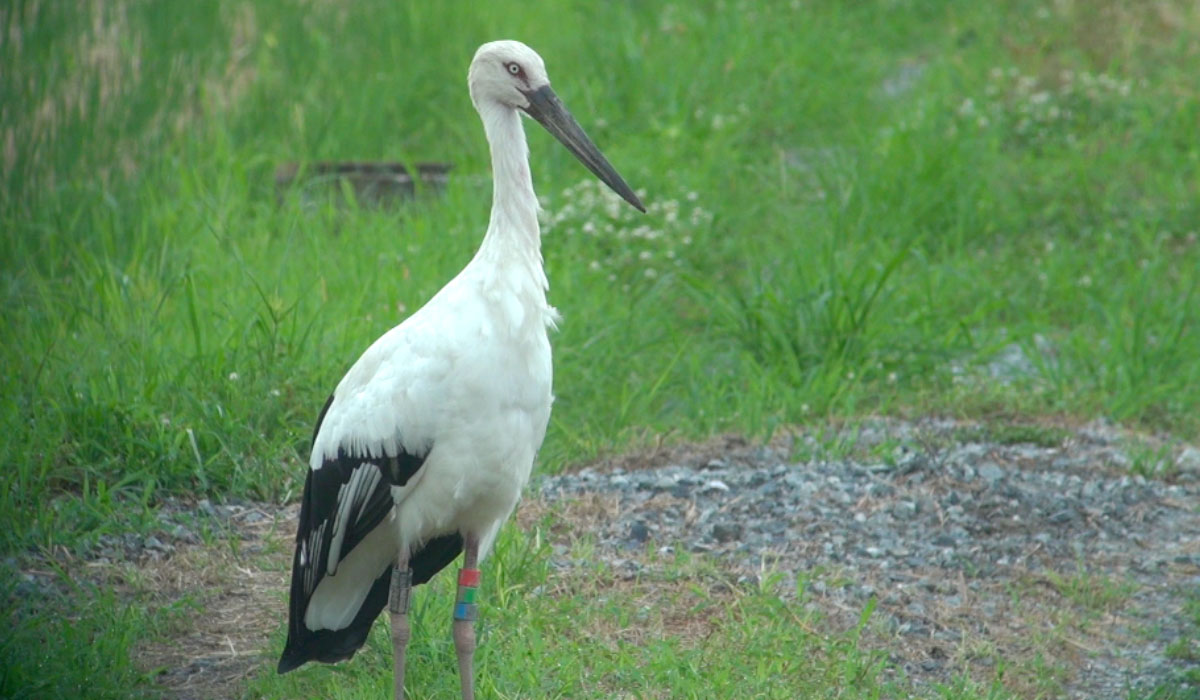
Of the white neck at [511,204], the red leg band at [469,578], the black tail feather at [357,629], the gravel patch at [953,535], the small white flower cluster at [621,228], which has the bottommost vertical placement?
the gravel patch at [953,535]

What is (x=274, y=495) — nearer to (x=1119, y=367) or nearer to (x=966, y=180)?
(x=1119, y=367)

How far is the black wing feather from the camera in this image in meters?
3.84

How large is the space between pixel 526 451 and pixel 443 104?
535 cm

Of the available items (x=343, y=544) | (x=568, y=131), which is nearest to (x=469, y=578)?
(x=343, y=544)

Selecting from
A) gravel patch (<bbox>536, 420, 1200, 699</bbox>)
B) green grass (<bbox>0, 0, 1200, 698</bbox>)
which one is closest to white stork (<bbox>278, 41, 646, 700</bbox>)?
green grass (<bbox>0, 0, 1200, 698</bbox>)

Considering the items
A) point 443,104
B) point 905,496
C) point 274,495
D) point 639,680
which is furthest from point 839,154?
point 639,680

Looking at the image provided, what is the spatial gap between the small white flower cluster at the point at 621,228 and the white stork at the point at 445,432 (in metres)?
2.95

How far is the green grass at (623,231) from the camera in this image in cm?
527

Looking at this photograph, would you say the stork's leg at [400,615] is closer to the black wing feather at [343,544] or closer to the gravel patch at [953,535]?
the black wing feather at [343,544]

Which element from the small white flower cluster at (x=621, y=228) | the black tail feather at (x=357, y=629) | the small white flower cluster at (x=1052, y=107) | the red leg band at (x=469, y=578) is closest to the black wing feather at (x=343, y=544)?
the black tail feather at (x=357, y=629)

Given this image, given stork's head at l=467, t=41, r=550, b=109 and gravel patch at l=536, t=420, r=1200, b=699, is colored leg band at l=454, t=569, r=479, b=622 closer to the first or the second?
gravel patch at l=536, t=420, r=1200, b=699

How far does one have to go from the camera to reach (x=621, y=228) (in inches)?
289

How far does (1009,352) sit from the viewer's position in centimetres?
679

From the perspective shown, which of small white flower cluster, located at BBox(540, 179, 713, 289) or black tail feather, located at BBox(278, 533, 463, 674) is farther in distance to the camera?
small white flower cluster, located at BBox(540, 179, 713, 289)
